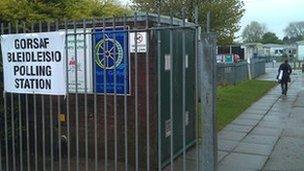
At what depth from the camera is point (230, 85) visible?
2597 cm

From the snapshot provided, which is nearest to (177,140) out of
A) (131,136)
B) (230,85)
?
(131,136)

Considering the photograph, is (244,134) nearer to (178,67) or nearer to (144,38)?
(178,67)

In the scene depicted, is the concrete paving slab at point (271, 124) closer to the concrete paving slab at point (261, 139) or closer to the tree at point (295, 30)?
the concrete paving slab at point (261, 139)

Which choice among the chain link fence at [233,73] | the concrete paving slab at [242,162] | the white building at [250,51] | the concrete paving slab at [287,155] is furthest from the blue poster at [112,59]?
the white building at [250,51]

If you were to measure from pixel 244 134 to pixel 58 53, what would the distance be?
6313 millimetres

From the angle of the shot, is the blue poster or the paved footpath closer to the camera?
the blue poster

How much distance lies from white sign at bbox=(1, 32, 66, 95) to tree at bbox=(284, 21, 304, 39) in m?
125

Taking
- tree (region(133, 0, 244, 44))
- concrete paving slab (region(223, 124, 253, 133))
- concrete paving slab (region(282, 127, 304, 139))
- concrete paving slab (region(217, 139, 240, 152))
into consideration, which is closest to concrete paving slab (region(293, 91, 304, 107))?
concrete paving slab (region(282, 127, 304, 139))

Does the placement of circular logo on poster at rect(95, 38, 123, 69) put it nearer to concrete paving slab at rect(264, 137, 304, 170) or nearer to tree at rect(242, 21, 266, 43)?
concrete paving slab at rect(264, 137, 304, 170)

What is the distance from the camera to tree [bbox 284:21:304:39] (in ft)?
418

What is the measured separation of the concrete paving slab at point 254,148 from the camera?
380 inches

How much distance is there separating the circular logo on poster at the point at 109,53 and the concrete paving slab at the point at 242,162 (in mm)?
2661

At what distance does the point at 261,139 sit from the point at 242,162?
2.45 meters

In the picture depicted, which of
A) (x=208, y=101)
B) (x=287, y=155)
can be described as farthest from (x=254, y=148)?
(x=208, y=101)
